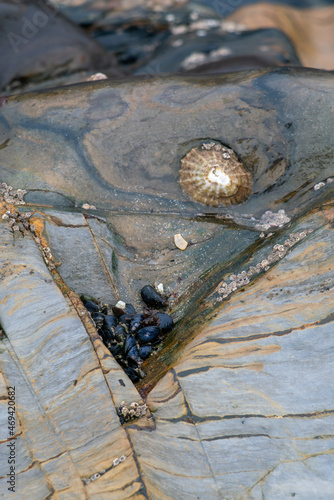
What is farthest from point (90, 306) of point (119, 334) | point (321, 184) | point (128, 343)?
point (321, 184)

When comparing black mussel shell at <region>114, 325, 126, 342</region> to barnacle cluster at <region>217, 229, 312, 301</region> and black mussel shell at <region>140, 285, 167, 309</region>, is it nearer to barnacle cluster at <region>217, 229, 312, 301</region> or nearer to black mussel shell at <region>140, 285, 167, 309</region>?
black mussel shell at <region>140, 285, 167, 309</region>

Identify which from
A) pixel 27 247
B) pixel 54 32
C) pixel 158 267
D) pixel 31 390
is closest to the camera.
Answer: pixel 31 390

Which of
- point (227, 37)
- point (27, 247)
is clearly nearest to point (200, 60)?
point (227, 37)

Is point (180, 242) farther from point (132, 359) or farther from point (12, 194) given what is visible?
point (12, 194)

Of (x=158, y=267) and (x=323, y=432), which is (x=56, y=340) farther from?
(x=323, y=432)

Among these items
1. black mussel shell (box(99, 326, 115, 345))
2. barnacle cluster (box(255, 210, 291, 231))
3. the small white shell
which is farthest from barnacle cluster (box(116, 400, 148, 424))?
barnacle cluster (box(255, 210, 291, 231))

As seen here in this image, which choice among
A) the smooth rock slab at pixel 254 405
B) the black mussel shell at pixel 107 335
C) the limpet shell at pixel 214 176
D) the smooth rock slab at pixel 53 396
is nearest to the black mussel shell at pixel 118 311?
the black mussel shell at pixel 107 335
